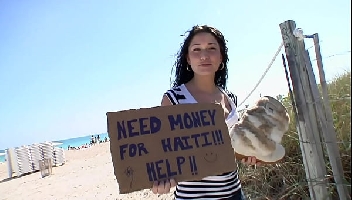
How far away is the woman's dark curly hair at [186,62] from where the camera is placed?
85.3 inches

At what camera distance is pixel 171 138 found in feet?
5.60

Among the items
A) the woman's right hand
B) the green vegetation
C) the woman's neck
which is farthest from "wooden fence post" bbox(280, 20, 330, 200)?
the green vegetation

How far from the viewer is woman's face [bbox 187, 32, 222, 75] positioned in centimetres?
208

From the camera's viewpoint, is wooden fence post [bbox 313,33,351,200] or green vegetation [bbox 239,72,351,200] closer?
wooden fence post [bbox 313,33,351,200]

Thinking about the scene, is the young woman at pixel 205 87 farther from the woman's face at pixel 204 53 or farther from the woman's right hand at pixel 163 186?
the woman's right hand at pixel 163 186

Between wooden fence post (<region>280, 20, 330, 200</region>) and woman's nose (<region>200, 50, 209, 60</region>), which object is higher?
woman's nose (<region>200, 50, 209, 60</region>)

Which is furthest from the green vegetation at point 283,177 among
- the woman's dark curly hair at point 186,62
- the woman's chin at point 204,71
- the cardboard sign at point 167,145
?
the cardboard sign at point 167,145

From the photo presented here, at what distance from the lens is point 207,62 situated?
2.09 metres

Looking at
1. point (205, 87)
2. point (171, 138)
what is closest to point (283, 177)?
point (205, 87)

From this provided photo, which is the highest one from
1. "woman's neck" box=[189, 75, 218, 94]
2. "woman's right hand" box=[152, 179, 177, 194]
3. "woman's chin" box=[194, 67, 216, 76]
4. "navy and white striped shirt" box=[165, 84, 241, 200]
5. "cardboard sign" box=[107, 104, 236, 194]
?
"woman's chin" box=[194, 67, 216, 76]

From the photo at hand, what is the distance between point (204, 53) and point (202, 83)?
0.21 meters

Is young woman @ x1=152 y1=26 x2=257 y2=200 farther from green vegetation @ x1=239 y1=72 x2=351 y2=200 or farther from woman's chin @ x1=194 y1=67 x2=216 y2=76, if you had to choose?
green vegetation @ x1=239 y1=72 x2=351 y2=200

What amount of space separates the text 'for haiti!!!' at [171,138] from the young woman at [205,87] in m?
0.23

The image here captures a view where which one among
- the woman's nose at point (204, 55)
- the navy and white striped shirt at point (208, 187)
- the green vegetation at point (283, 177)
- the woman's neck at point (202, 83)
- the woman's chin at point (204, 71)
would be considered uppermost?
the woman's nose at point (204, 55)
